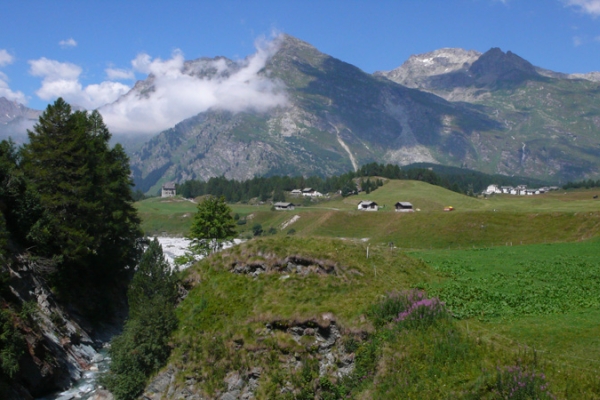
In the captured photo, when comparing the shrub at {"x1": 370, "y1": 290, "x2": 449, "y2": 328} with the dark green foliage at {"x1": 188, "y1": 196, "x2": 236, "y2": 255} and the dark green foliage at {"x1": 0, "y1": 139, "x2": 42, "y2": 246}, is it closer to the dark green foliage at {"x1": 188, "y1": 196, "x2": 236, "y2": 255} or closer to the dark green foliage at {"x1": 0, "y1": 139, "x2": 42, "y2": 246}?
the dark green foliage at {"x1": 0, "y1": 139, "x2": 42, "y2": 246}

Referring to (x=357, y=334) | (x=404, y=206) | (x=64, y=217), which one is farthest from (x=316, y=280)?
(x=404, y=206)

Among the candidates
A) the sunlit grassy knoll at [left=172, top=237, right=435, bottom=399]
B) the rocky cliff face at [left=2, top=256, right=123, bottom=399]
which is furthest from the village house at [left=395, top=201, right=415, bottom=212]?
the rocky cliff face at [left=2, top=256, right=123, bottom=399]

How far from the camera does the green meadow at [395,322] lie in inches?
904

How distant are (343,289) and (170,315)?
1467 cm

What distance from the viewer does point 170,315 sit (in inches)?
1540

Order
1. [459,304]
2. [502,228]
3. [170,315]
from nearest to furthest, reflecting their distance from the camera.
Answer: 1. [459,304]
2. [170,315]
3. [502,228]

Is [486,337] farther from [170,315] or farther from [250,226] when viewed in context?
[250,226]

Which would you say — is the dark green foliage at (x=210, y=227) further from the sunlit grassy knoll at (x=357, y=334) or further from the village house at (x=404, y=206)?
the village house at (x=404, y=206)

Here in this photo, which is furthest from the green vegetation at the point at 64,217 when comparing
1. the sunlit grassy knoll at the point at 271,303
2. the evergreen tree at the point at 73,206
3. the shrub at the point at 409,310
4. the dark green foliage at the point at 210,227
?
the shrub at the point at 409,310

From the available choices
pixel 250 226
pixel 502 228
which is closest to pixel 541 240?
pixel 502 228

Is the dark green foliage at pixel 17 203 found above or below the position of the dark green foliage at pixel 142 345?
above

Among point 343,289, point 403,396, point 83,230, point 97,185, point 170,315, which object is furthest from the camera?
point 97,185

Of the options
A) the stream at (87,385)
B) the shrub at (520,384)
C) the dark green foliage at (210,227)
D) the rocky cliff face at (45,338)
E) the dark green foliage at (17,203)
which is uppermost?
the dark green foliage at (17,203)

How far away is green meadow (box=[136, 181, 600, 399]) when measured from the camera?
22969 mm
